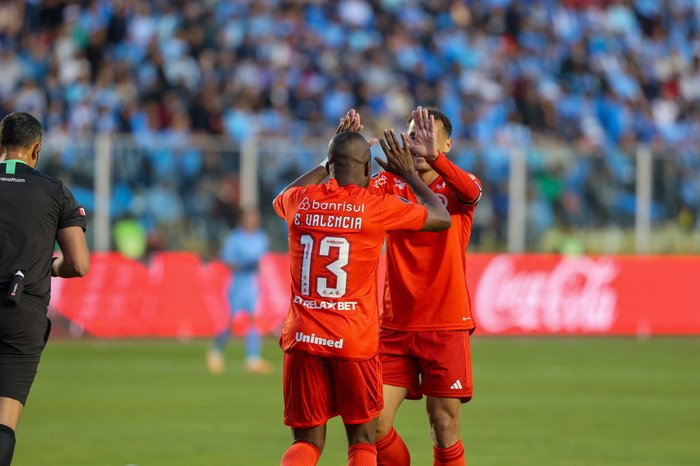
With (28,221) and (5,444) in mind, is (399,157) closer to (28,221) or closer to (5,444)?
(28,221)

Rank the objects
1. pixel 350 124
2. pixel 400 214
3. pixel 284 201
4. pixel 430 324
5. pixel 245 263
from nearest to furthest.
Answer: pixel 400 214, pixel 284 201, pixel 350 124, pixel 430 324, pixel 245 263

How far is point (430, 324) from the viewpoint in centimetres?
825

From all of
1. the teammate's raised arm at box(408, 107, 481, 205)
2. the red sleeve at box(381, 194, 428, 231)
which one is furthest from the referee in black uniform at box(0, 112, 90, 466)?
the teammate's raised arm at box(408, 107, 481, 205)

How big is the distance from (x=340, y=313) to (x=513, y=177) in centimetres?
1832

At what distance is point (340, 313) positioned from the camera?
280 inches

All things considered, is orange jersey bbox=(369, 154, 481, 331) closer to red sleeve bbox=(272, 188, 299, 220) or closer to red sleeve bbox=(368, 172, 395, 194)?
red sleeve bbox=(368, 172, 395, 194)

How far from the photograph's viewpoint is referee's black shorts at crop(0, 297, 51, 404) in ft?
23.5

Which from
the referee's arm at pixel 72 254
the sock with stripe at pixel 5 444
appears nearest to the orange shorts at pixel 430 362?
Result: the referee's arm at pixel 72 254

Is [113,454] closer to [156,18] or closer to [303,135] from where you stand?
[303,135]

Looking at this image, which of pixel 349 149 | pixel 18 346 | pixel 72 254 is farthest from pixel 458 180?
pixel 18 346

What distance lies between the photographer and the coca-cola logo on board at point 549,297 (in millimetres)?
23734

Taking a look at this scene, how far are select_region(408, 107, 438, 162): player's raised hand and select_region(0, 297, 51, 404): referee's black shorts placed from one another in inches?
93.1

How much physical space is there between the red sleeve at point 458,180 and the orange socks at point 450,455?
1.52 meters

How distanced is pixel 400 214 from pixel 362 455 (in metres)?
1.32
